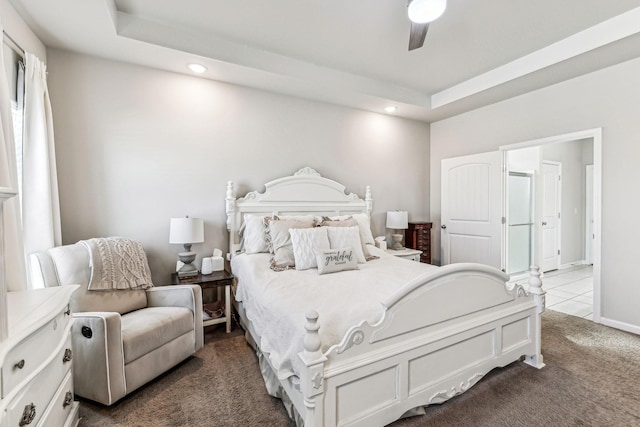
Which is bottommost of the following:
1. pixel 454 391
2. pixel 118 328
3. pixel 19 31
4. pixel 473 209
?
pixel 454 391

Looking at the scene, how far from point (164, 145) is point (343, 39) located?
2109 millimetres

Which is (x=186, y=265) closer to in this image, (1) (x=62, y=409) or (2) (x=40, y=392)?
(1) (x=62, y=409)

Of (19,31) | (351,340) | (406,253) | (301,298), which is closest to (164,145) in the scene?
(19,31)

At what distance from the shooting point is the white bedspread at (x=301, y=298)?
61.9 inches

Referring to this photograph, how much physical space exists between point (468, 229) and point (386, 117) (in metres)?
2.10

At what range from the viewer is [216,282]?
2.78 meters

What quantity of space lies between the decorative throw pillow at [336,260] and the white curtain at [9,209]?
6.39 feet

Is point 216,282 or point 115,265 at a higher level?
point 115,265

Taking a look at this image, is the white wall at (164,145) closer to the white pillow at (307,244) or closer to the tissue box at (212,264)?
the tissue box at (212,264)

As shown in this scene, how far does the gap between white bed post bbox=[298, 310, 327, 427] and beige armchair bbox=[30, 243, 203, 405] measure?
50.4 inches

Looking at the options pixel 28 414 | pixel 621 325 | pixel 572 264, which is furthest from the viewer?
pixel 572 264

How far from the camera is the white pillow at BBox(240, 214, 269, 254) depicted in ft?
9.82

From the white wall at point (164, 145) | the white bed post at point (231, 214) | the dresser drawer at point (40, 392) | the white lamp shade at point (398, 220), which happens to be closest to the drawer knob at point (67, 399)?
the dresser drawer at point (40, 392)

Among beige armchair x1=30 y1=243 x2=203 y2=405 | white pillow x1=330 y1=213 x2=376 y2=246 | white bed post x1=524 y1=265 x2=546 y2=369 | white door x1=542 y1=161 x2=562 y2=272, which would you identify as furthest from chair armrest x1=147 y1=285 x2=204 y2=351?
white door x1=542 y1=161 x2=562 y2=272
